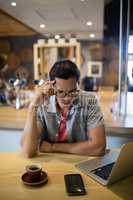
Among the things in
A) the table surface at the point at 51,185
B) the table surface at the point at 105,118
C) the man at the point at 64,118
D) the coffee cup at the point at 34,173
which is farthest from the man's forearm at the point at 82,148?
the table surface at the point at 105,118

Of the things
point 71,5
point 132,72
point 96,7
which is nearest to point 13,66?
point 71,5

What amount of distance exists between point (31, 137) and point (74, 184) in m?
0.50

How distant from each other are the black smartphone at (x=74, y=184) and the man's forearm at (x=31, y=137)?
33cm

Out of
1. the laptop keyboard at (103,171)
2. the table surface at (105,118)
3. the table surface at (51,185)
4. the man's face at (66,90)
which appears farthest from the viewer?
the table surface at (105,118)

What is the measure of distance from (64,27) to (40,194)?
1964 mm

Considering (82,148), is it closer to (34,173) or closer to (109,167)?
(109,167)

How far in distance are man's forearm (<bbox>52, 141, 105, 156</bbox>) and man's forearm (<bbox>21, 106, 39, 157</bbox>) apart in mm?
122

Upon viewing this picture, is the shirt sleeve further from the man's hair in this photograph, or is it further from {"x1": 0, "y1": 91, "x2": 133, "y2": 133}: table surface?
{"x1": 0, "y1": 91, "x2": 133, "y2": 133}: table surface

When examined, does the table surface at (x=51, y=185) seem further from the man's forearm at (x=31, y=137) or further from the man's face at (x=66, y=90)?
the man's face at (x=66, y=90)

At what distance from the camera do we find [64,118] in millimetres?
1740

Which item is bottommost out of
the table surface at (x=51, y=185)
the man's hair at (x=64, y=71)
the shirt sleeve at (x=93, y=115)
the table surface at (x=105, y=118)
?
the table surface at (x=51, y=185)

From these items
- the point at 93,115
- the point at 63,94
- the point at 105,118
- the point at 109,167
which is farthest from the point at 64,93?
the point at 105,118

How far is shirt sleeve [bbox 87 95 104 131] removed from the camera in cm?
165

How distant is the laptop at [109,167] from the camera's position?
1.11m
